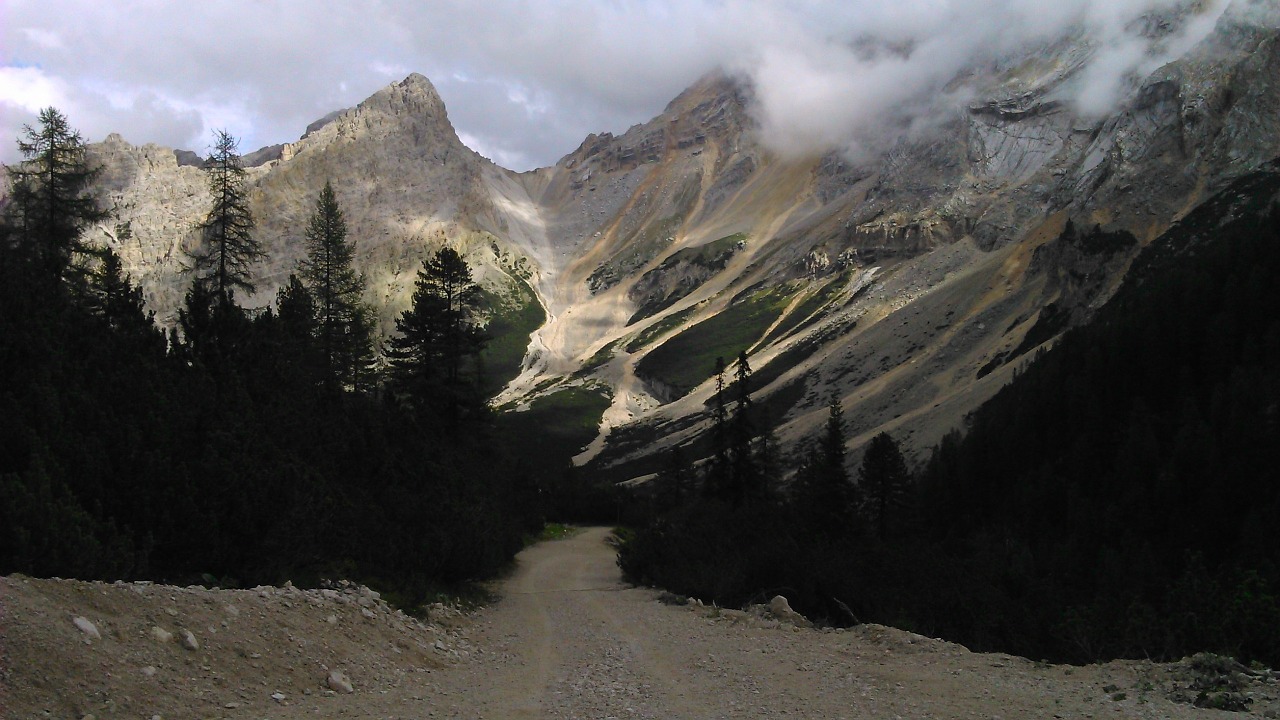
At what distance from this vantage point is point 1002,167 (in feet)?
601

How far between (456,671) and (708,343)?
15571 centimetres

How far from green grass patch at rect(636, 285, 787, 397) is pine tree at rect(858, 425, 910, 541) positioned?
338 feet

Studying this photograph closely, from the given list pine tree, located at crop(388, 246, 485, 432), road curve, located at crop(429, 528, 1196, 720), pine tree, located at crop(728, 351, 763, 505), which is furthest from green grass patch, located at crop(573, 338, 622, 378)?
road curve, located at crop(429, 528, 1196, 720)

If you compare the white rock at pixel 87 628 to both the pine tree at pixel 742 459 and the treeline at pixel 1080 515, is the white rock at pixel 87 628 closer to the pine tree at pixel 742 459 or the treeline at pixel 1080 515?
the treeline at pixel 1080 515

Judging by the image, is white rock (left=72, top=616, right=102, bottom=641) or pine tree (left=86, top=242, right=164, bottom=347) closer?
white rock (left=72, top=616, right=102, bottom=641)

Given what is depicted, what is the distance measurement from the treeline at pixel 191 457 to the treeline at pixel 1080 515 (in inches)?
258

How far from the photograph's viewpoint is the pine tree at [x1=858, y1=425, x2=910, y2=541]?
41594mm

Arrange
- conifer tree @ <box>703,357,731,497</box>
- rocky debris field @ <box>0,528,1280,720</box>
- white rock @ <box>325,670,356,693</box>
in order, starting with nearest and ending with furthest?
rocky debris field @ <box>0,528,1280,720</box> < white rock @ <box>325,670,356,693</box> < conifer tree @ <box>703,357,731,497</box>

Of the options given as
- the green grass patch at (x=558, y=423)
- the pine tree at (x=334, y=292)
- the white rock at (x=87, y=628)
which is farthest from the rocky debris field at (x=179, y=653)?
the green grass patch at (x=558, y=423)

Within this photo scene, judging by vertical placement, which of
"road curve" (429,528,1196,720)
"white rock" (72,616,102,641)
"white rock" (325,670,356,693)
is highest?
"white rock" (72,616,102,641)

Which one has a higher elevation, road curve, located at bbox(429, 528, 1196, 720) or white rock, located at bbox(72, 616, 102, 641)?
white rock, located at bbox(72, 616, 102, 641)

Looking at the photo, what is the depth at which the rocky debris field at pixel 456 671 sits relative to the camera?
6398 mm

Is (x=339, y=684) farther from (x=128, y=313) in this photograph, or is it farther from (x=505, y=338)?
(x=505, y=338)

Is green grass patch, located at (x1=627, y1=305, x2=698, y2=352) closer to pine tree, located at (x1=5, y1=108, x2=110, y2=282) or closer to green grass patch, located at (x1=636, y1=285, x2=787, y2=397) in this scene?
green grass patch, located at (x1=636, y1=285, x2=787, y2=397)
